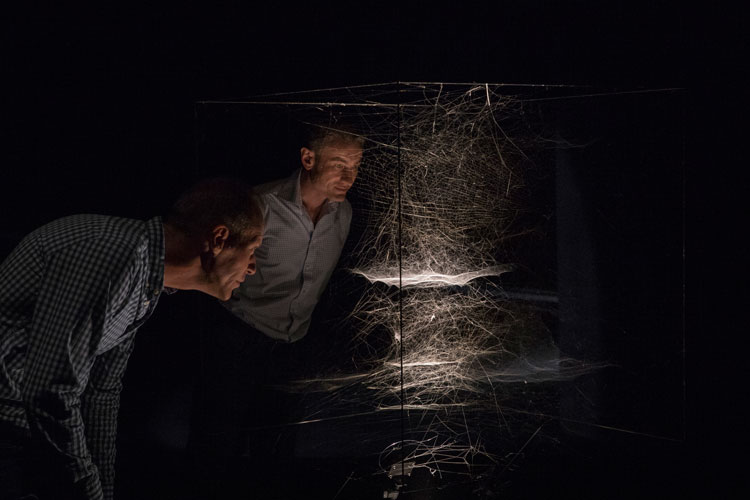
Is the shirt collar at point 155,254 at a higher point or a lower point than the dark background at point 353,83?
lower

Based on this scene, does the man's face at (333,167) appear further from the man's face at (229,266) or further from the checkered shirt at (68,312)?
the checkered shirt at (68,312)

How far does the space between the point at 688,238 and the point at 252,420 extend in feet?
6.83

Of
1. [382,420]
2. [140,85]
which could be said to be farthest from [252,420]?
[140,85]

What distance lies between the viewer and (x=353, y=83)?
3.07 metres

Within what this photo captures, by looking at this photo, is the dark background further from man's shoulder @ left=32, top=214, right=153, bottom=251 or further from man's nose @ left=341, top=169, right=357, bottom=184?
man's shoulder @ left=32, top=214, right=153, bottom=251


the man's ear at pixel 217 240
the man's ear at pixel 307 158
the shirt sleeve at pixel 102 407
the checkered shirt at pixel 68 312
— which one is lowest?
the shirt sleeve at pixel 102 407

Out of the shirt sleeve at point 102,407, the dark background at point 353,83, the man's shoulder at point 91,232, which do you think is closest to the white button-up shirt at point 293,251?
the dark background at point 353,83

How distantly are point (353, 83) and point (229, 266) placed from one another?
4.38 feet

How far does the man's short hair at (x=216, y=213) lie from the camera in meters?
1.87

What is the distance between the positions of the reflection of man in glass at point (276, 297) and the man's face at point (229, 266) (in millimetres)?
509

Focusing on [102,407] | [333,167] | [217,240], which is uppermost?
[333,167]

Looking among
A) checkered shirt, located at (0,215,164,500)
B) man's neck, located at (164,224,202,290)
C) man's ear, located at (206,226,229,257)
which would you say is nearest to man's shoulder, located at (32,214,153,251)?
checkered shirt, located at (0,215,164,500)

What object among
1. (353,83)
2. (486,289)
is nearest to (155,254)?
(486,289)

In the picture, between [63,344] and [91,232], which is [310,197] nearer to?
[91,232]
